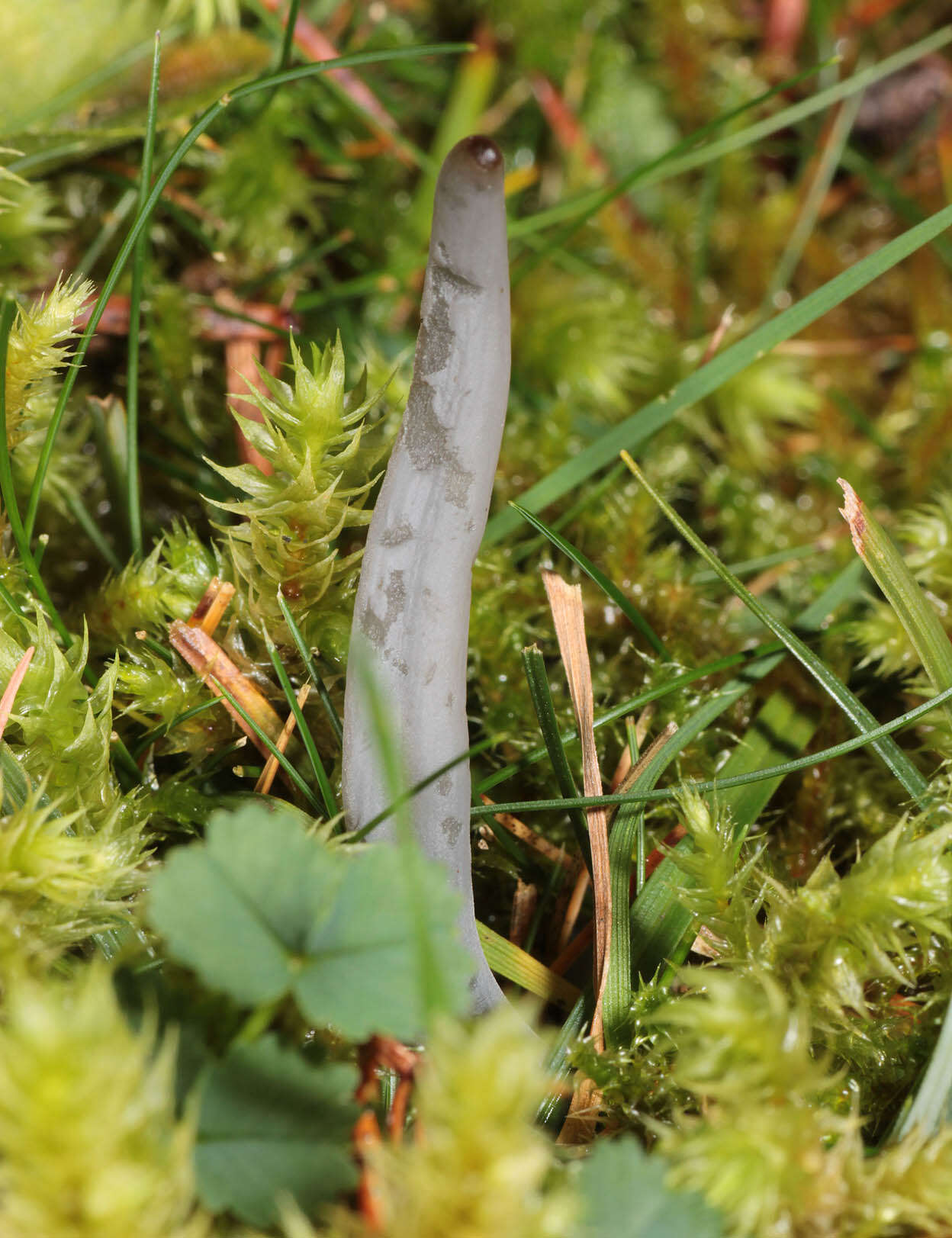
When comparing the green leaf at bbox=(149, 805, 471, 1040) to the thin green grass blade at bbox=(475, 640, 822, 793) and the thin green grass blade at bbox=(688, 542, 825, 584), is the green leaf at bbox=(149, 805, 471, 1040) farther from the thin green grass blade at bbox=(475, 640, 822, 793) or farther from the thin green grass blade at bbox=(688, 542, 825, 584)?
the thin green grass blade at bbox=(688, 542, 825, 584)

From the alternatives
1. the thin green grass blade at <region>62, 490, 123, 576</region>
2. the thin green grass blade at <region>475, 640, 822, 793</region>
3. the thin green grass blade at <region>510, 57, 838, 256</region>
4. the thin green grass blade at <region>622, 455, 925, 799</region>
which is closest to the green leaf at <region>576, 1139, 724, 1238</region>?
the thin green grass blade at <region>475, 640, 822, 793</region>

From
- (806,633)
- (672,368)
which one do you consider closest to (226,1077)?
(806,633)

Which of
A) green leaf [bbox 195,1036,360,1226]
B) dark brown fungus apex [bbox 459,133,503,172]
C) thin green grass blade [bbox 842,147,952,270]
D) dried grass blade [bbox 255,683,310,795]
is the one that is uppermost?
thin green grass blade [bbox 842,147,952,270]

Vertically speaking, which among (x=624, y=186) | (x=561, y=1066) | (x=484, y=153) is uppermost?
(x=624, y=186)

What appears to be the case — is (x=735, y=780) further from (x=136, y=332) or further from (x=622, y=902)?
(x=136, y=332)

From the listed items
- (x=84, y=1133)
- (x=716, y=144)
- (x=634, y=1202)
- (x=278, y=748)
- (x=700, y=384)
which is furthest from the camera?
(x=716, y=144)

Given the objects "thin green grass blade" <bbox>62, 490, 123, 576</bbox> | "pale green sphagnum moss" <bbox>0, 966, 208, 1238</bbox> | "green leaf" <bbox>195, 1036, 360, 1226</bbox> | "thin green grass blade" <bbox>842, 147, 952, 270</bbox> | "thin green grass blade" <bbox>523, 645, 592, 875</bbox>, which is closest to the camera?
"pale green sphagnum moss" <bbox>0, 966, 208, 1238</bbox>

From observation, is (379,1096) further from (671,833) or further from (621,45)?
(621,45)

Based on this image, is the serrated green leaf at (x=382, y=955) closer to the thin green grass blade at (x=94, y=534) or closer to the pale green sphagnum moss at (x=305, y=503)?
the pale green sphagnum moss at (x=305, y=503)

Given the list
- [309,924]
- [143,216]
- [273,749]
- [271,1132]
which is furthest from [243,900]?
[143,216]
